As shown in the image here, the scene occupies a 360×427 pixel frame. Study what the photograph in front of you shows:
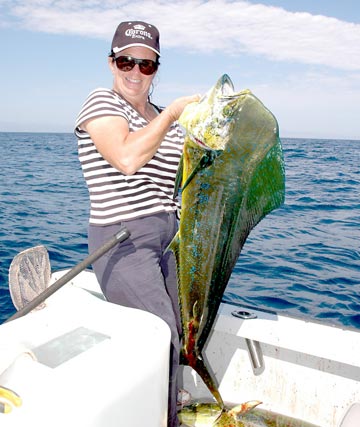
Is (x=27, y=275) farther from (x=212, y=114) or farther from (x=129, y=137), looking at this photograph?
(x=212, y=114)

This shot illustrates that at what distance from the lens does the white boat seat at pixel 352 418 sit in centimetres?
271

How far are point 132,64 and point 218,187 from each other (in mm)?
874

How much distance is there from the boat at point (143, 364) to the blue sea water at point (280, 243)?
354 millimetres

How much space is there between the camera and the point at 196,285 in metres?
2.66

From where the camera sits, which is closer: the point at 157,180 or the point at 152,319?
the point at 152,319

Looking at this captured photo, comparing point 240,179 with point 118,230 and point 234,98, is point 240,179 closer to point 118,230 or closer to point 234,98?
point 234,98

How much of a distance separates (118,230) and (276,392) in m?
1.77

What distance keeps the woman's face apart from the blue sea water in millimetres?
1959

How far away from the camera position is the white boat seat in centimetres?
271

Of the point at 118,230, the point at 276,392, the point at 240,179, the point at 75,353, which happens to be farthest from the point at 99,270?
the point at 276,392

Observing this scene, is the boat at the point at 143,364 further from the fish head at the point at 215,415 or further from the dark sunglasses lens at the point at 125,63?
the dark sunglasses lens at the point at 125,63

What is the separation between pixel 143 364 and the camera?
2170mm

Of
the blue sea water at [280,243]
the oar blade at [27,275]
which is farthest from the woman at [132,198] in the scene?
the blue sea water at [280,243]

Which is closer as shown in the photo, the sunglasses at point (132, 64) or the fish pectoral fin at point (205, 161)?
the fish pectoral fin at point (205, 161)
